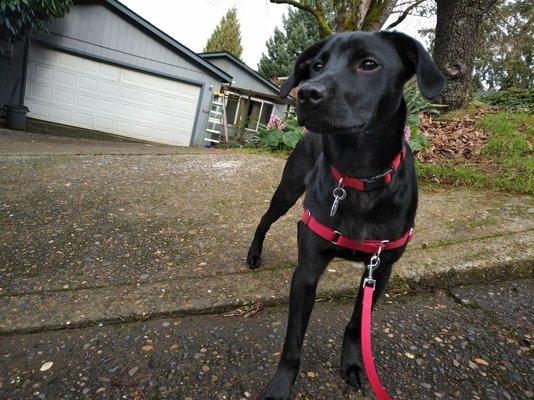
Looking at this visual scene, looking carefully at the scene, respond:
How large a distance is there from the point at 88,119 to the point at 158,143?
7.45 feet

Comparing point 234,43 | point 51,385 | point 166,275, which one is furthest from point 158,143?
point 234,43

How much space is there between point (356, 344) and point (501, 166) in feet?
12.6

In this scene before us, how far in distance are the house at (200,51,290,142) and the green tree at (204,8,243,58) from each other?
25.6 meters

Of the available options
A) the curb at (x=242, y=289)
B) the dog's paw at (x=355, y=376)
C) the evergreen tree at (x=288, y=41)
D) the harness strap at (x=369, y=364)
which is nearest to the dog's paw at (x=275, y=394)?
the dog's paw at (x=355, y=376)

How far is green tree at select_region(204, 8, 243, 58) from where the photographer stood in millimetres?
41656

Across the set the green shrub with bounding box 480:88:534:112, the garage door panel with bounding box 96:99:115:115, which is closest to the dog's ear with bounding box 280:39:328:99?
the green shrub with bounding box 480:88:534:112

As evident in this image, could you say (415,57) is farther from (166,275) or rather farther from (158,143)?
(158,143)

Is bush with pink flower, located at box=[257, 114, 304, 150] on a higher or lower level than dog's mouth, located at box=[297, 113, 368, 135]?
lower

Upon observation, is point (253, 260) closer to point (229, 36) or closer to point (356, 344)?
point (356, 344)

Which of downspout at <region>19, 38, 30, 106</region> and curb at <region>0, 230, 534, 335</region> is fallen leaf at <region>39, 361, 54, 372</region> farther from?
downspout at <region>19, 38, 30, 106</region>

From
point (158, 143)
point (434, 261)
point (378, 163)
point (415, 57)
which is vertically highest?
point (415, 57)

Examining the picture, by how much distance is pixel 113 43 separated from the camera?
12.0m

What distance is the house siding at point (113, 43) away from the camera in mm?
11461

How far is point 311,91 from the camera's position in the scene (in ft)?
4.49
